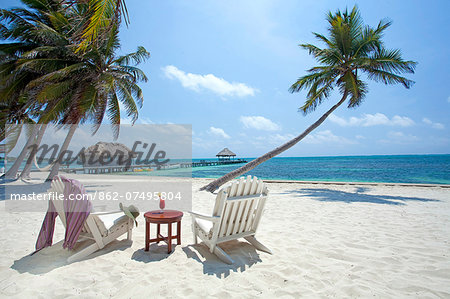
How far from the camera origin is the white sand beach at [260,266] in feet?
7.20

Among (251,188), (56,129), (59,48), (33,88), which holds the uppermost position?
(59,48)

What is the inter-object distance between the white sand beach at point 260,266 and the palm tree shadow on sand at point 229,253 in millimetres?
12

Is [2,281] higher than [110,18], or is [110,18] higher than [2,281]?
[110,18]

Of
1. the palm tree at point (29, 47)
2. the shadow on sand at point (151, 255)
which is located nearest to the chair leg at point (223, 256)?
the shadow on sand at point (151, 255)

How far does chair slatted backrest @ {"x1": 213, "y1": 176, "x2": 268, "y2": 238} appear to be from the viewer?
110 inches

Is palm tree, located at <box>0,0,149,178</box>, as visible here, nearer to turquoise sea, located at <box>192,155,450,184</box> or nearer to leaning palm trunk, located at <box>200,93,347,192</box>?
leaning palm trunk, located at <box>200,93,347,192</box>

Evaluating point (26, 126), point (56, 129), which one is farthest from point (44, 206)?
point (26, 126)

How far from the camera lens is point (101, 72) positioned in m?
10.0

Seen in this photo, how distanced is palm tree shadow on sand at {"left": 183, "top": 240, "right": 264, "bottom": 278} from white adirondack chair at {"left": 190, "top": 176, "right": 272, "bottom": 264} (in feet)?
0.29

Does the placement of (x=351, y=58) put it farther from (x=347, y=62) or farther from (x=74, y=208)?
(x=74, y=208)

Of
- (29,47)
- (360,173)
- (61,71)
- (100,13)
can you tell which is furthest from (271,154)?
(360,173)

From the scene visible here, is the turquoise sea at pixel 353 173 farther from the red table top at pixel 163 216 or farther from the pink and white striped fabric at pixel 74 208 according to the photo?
the pink and white striped fabric at pixel 74 208

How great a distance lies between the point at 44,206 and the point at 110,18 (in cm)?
510

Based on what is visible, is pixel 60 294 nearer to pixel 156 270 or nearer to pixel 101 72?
pixel 156 270
